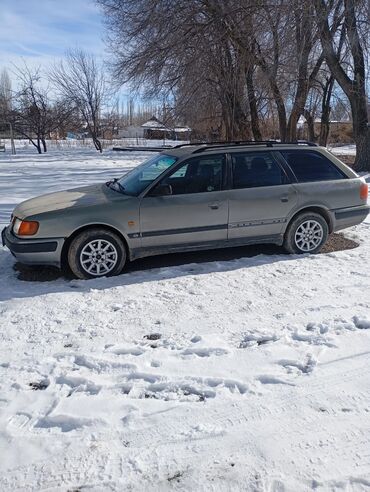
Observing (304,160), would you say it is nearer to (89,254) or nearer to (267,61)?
(89,254)

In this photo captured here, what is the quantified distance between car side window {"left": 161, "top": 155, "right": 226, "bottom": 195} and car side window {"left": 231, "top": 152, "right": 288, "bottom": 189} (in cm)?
21

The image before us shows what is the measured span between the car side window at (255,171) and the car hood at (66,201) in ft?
5.07

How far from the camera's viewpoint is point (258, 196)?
5.58 meters

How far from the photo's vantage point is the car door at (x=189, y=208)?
5180mm

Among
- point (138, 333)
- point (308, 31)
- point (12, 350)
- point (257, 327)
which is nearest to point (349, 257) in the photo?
point (257, 327)

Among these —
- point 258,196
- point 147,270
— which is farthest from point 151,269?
point 258,196

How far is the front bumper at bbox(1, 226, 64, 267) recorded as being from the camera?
4.82 m

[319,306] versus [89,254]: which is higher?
[89,254]

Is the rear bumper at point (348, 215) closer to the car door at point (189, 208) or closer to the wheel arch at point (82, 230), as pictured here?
the car door at point (189, 208)

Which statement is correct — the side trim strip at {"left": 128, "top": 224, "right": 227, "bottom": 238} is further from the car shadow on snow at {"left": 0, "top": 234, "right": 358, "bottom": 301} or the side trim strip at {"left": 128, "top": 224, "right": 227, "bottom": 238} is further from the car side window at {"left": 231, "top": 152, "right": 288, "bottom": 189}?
the car side window at {"left": 231, "top": 152, "right": 288, "bottom": 189}

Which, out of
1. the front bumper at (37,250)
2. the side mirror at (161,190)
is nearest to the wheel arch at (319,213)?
the side mirror at (161,190)

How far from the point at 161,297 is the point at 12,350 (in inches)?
63.3

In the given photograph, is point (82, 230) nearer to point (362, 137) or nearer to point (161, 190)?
point (161, 190)

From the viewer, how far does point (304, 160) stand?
5941mm
